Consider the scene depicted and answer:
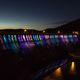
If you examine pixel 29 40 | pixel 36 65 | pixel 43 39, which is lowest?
pixel 36 65

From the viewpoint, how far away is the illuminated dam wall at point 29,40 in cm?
1650

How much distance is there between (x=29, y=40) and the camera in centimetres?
2041

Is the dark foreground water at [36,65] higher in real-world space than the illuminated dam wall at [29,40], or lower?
lower

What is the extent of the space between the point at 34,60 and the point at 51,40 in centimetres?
759

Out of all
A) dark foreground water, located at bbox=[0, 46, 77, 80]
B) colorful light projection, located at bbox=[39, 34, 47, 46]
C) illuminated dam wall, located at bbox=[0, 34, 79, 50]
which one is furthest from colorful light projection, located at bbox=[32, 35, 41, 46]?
colorful light projection, located at bbox=[39, 34, 47, 46]

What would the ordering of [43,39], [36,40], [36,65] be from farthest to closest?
[43,39] < [36,40] < [36,65]

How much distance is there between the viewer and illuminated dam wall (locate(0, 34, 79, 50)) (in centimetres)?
1650

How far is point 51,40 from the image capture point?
2530 cm

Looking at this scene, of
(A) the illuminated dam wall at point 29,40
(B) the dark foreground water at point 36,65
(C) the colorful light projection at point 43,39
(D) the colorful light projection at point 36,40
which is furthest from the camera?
(C) the colorful light projection at point 43,39

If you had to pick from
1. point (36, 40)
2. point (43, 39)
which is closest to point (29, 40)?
point (36, 40)

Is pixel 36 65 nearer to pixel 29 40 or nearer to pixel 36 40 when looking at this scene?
pixel 29 40

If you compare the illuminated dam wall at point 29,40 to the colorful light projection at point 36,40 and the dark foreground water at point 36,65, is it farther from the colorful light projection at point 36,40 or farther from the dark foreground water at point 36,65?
the dark foreground water at point 36,65

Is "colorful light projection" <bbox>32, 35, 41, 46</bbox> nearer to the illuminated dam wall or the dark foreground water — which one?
the illuminated dam wall

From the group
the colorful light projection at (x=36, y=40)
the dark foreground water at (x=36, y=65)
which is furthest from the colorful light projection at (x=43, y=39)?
the colorful light projection at (x=36, y=40)
